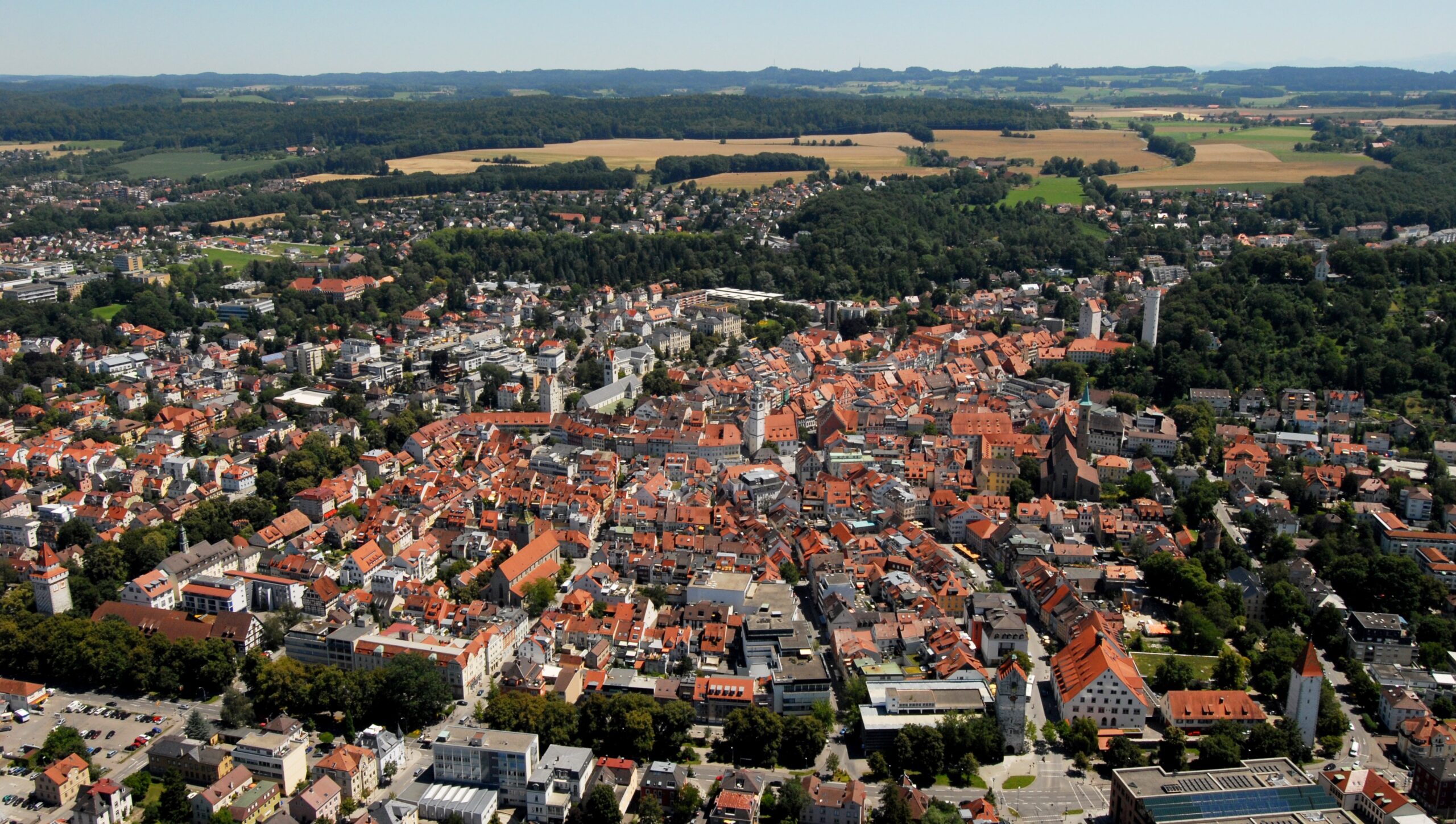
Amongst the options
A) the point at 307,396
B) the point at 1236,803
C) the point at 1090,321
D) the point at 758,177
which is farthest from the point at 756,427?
the point at 758,177

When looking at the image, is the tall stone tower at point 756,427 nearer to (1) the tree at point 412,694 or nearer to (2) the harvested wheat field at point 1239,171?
(1) the tree at point 412,694

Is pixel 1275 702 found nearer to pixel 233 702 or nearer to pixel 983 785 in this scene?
pixel 983 785

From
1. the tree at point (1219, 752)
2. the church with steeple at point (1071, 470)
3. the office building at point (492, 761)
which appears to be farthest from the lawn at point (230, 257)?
the tree at point (1219, 752)

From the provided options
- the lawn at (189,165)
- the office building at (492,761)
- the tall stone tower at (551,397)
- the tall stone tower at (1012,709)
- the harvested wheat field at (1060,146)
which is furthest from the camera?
the lawn at (189,165)

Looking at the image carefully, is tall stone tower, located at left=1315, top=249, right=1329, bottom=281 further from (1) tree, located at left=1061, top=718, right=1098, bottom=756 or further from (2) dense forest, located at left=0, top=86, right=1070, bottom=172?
(2) dense forest, located at left=0, top=86, right=1070, bottom=172

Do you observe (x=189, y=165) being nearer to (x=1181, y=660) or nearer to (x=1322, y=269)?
(x=1322, y=269)

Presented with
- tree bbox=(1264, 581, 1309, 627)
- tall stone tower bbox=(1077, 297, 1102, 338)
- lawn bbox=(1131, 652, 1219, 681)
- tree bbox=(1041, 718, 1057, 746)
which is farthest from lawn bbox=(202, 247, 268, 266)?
tree bbox=(1264, 581, 1309, 627)
